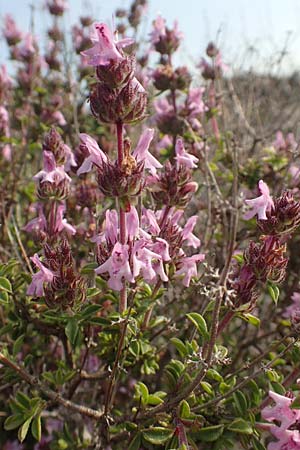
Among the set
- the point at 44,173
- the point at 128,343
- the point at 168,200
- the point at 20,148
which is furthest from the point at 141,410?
the point at 20,148

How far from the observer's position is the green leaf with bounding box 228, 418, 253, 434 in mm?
1141

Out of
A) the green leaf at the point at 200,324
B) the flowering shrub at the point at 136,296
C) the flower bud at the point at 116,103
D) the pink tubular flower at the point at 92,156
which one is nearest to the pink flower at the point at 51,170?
the flowering shrub at the point at 136,296

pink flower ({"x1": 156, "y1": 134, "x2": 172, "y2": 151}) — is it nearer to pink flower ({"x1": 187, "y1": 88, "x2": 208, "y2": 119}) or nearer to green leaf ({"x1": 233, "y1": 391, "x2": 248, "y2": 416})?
pink flower ({"x1": 187, "y1": 88, "x2": 208, "y2": 119})

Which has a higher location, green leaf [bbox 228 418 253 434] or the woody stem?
the woody stem

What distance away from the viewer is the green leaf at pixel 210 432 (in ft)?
3.84

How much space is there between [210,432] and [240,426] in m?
0.07

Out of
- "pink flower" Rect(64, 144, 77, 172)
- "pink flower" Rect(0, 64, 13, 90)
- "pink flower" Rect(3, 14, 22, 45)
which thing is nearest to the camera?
"pink flower" Rect(64, 144, 77, 172)

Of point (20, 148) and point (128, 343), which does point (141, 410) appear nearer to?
point (128, 343)

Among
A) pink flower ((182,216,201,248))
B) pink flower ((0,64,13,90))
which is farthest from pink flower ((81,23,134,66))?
pink flower ((0,64,13,90))

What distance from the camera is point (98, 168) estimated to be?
1105mm

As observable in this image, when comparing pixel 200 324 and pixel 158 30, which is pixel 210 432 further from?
pixel 158 30

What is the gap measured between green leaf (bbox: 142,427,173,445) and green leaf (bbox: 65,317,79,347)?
0.27 meters

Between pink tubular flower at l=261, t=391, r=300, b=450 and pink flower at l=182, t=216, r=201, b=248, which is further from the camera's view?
pink flower at l=182, t=216, r=201, b=248

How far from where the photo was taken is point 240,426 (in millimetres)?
1162
